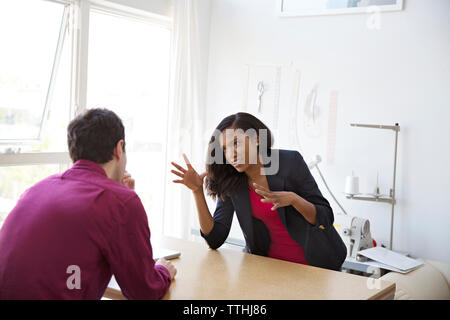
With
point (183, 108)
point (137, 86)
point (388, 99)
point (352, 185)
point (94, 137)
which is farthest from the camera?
point (183, 108)

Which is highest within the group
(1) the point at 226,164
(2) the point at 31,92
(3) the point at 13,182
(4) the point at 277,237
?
(2) the point at 31,92

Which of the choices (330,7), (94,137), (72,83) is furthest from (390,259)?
(72,83)

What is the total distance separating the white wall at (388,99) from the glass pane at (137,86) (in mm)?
928

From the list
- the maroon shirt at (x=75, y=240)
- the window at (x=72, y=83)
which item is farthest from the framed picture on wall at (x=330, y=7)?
the maroon shirt at (x=75, y=240)

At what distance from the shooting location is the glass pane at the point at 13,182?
3.15 metres

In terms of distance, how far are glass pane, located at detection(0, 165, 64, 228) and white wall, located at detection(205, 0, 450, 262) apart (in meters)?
1.90

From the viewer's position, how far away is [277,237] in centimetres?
229

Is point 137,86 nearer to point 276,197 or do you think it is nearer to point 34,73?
point 34,73

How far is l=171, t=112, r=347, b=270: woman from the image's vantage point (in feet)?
7.27

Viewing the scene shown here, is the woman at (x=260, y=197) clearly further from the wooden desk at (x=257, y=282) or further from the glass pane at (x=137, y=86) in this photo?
the glass pane at (x=137, y=86)

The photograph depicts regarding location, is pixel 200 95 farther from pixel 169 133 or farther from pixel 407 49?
pixel 407 49

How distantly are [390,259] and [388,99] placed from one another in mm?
1150

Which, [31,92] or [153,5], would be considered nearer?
[31,92]

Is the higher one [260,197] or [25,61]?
[25,61]
